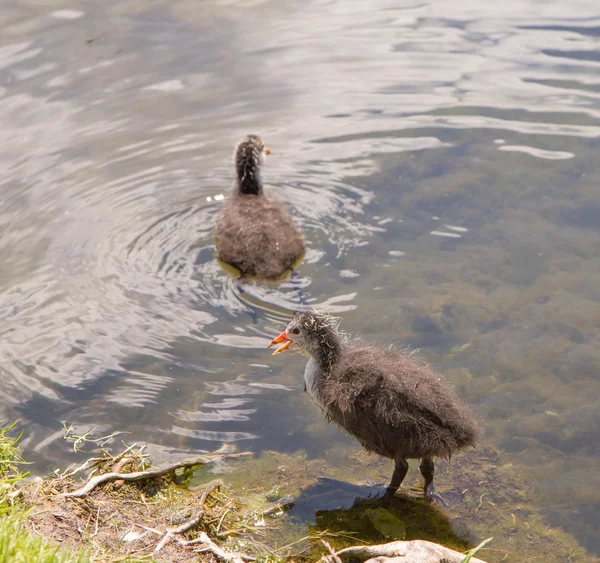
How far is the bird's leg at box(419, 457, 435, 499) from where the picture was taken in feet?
17.9

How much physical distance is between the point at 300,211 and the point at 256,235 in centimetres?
138

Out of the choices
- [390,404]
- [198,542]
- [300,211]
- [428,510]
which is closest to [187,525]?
[198,542]

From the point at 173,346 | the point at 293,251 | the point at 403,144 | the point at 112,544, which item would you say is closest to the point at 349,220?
the point at 293,251

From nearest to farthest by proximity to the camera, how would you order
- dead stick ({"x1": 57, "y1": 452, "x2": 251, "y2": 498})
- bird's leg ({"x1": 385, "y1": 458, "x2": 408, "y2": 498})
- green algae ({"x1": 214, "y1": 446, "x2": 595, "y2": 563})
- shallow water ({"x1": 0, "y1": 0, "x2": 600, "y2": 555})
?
dead stick ({"x1": 57, "y1": 452, "x2": 251, "y2": 498}), green algae ({"x1": 214, "y1": 446, "x2": 595, "y2": 563}), bird's leg ({"x1": 385, "y1": 458, "x2": 408, "y2": 498}), shallow water ({"x1": 0, "y1": 0, "x2": 600, "y2": 555})

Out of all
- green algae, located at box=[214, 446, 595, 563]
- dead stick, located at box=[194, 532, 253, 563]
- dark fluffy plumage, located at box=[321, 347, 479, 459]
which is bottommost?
green algae, located at box=[214, 446, 595, 563]

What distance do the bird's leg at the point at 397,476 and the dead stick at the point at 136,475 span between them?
1.19 m

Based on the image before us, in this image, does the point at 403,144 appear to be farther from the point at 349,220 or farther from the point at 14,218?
the point at 14,218

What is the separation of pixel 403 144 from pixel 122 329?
4.52 meters

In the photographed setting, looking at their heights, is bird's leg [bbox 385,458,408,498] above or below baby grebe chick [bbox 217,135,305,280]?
below

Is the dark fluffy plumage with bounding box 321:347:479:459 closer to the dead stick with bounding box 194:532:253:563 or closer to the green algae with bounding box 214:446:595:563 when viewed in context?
the green algae with bounding box 214:446:595:563

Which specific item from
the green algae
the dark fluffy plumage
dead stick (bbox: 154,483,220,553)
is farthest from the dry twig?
the dark fluffy plumage

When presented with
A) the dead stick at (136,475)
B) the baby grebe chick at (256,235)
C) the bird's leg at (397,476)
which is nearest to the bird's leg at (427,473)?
the bird's leg at (397,476)

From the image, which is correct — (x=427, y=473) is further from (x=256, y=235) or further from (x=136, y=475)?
(x=256, y=235)

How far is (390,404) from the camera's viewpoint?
5.28m
